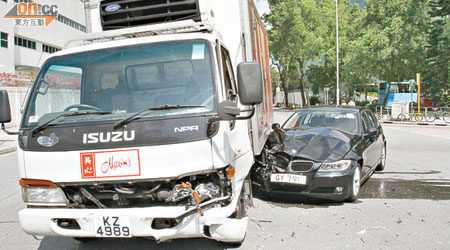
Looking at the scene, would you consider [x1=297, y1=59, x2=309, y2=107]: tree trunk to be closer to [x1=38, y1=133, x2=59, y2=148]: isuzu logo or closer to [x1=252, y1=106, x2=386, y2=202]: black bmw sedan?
[x1=252, y1=106, x2=386, y2=202]: black bmw sedan

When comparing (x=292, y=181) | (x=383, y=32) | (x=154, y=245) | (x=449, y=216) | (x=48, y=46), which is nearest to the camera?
(x=154, y=245)

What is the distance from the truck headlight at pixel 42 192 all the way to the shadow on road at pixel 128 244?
1.10 m

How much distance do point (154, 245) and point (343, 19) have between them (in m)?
44.3

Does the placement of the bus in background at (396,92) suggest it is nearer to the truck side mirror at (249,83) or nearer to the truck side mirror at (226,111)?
the truck side mirror at (249,83)

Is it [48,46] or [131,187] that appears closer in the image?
[131,187]

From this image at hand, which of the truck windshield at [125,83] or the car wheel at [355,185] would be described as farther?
the car wheel at [355,185]

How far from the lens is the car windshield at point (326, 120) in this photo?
23.6ft

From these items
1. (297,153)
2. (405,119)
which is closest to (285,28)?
(405,119)

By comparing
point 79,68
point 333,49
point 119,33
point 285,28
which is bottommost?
point 79,68

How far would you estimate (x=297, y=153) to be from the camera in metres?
5.99

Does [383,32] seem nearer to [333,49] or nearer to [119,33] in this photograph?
[333,49]

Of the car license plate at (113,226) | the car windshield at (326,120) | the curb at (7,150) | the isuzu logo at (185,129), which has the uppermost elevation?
the isuzu logo at (185,129)

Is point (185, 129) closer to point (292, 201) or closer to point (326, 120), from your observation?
point (292, 201)

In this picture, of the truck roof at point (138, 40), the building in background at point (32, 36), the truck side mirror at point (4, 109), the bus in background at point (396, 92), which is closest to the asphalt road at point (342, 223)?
the truck side mirror at point (4, 109)
